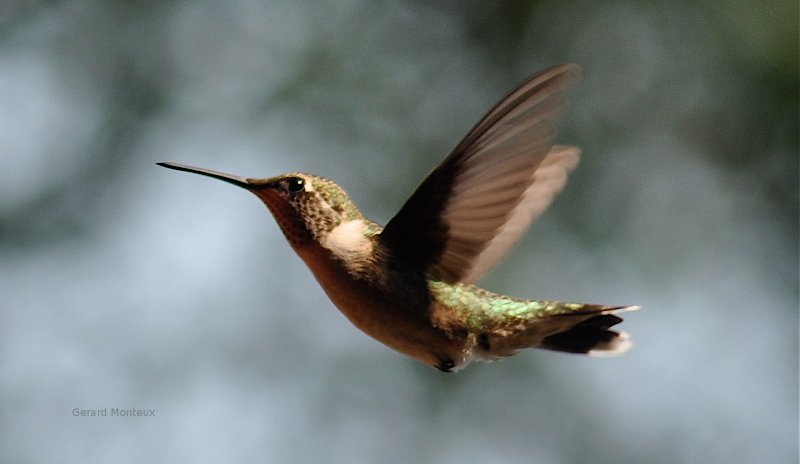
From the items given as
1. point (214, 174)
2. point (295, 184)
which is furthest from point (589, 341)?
point (214, 174)

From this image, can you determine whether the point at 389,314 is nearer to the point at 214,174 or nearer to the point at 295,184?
the point at 295,184

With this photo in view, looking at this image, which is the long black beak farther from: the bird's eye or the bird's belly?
the bird's belly

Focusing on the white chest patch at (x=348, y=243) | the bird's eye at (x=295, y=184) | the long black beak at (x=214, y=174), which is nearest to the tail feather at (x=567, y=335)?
the white chest patch at (x=348, y=243)

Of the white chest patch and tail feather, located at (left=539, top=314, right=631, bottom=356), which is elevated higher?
tail feather, located at (left=539, top=314, right=631, bottom=356)

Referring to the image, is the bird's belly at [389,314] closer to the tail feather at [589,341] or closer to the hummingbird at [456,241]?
the hummingbird at [456,241]

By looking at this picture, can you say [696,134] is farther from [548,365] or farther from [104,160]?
[104,160]

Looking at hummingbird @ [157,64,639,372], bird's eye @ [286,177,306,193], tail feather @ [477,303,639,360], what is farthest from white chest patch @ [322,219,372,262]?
tail feather @ [477,303,639,360]

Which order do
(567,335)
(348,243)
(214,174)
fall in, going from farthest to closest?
(567,335) < (348,243) < (214,174)

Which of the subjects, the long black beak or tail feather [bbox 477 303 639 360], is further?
tail feather [bbox 477 303 639 360]
